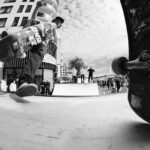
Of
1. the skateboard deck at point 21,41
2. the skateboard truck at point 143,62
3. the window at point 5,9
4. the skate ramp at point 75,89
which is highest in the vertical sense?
the window at point 5,9

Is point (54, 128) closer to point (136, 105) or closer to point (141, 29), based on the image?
point (136, 105)

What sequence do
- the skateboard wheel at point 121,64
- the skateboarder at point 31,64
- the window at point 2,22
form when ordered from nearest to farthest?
the skateboard wheel at point 121,64
the skateboarder at point 31,64
the window at point 2,22

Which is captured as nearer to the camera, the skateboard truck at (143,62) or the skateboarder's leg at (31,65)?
the skateboard truck at (143,62)

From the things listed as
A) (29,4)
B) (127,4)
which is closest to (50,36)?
(127,4)

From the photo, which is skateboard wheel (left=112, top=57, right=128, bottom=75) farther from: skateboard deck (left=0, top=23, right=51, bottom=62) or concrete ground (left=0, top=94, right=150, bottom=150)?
skateboard deck (left=0, top=23, right=51, bottom=62)

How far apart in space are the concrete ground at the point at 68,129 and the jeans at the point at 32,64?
1.42 ft

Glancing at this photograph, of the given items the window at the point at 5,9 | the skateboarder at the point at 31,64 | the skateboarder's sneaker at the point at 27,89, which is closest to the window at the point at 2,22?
the window at the point at 5,9

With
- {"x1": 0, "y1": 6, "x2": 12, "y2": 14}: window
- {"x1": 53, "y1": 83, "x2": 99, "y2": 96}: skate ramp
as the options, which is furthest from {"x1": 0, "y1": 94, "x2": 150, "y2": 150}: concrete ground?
{"x1": 0, "y1": 6, "x2": 12, "y2": 14}: window

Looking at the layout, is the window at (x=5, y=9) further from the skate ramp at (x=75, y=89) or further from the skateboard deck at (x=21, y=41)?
the skateboard deck at (x=21, y=41)

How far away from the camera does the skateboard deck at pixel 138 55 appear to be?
0.81 m

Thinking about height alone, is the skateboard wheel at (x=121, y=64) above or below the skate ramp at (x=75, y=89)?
above

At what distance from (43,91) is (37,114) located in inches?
282

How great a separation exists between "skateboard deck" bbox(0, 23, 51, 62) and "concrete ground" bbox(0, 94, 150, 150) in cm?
48

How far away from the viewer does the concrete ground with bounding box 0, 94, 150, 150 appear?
78 cm
